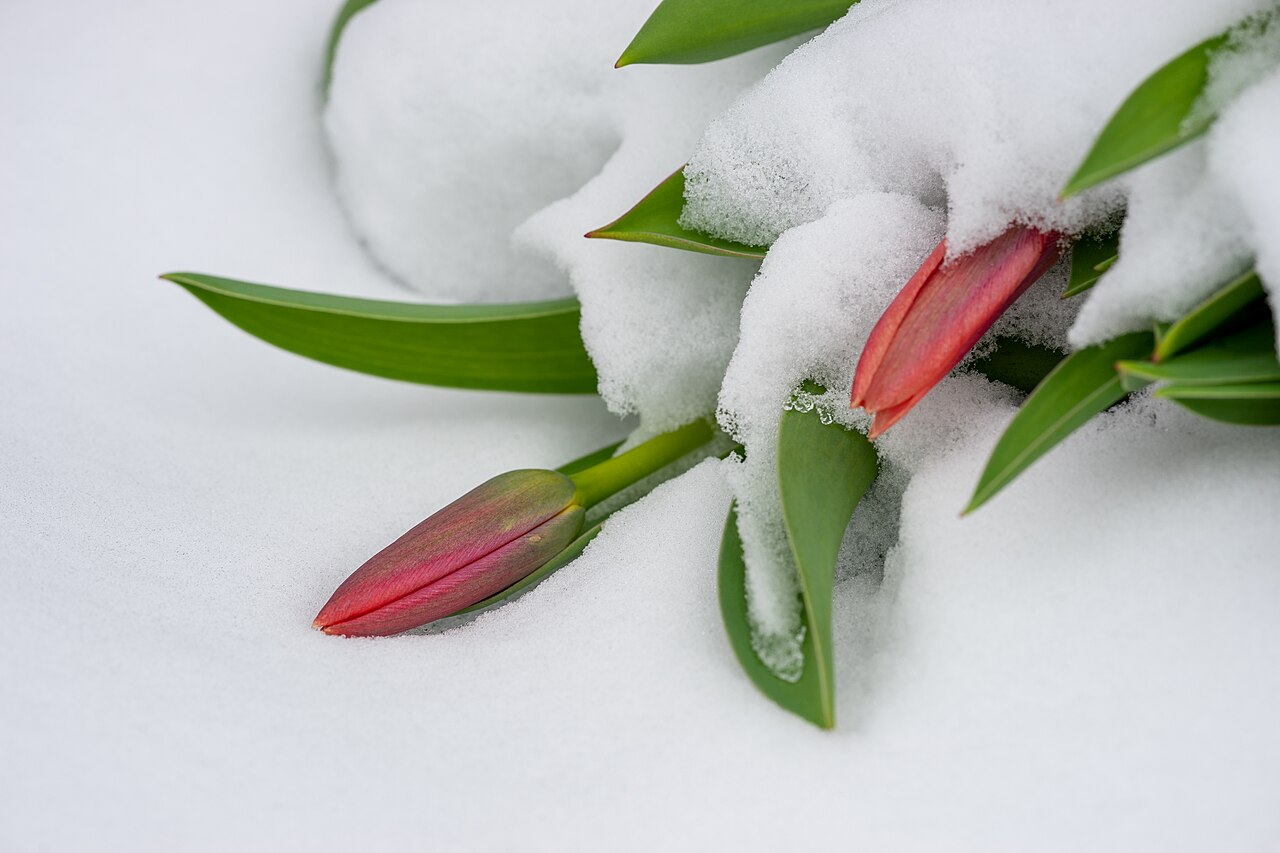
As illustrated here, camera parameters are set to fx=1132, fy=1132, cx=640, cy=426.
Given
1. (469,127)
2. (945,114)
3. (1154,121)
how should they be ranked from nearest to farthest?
(1154,121), (945,114), (469,127)

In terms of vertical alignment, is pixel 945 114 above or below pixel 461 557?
above

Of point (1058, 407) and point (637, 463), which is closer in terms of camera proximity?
point (1058, 407)

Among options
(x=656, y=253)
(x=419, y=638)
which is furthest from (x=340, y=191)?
(x=419, y=638)

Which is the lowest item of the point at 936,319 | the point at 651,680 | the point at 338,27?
the point at 651,680

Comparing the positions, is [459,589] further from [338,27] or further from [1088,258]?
[338,27]

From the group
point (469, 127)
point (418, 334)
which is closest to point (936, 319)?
point (418, 334)

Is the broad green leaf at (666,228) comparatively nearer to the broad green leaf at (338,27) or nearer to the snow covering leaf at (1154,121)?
the snow covering leaf at (1154,121)

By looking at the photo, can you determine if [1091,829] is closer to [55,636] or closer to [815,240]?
[815,240]
